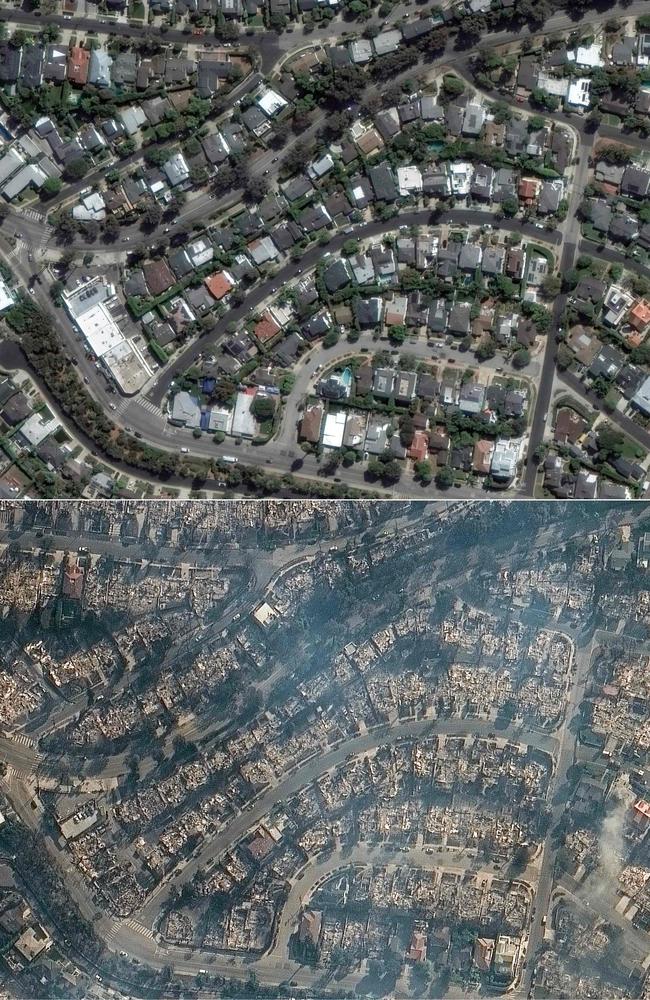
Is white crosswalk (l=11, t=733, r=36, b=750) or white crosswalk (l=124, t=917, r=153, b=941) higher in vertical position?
white crosswalk (l=11, t=733, r=36, b=750)

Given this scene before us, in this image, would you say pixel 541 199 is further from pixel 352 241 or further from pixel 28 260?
pixel 28 260

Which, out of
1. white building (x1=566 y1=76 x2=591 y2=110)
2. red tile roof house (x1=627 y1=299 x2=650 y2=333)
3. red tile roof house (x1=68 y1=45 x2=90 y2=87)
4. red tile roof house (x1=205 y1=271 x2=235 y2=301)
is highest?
red tile roof house (x1=68 y1=45 x2=90 y2=87)

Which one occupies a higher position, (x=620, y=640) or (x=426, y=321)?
(x=426, y=321)

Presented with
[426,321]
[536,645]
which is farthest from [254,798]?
[426,321]

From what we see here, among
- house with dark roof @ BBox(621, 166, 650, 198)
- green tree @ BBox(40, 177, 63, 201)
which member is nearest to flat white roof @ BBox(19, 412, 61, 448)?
green tree @ BBox(40, 177, 63, 201)

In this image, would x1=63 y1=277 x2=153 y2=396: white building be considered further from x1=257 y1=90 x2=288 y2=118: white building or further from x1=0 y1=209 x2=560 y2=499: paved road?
x1=257 y1=90 x2=288 y2=118: white building

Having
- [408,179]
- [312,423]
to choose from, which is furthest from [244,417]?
[408,179]

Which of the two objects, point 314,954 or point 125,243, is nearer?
point 314,954

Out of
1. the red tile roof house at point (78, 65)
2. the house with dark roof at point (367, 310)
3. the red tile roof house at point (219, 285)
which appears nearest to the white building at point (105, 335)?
the red tile roof house at point (219, 285)

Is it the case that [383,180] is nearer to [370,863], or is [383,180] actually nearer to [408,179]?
[408,179]

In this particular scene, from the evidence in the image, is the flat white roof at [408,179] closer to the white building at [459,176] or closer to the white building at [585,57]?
the white building at [459,176]

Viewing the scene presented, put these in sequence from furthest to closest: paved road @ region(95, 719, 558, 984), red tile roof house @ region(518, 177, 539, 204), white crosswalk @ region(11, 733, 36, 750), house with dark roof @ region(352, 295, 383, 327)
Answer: red tile roof house @ region(518, 177, 539, 204) < house with dark roof @ region(352, 295, 383, 327) < white crosswalk @ region(11, 733, 36, 750) < paved road @ region(95, 719, 558, 984)
